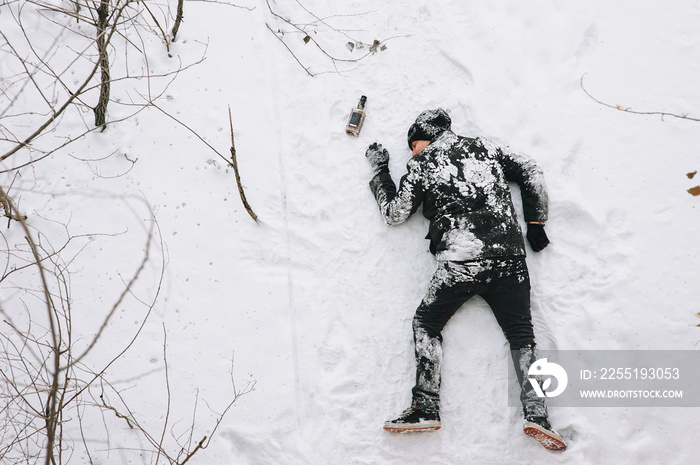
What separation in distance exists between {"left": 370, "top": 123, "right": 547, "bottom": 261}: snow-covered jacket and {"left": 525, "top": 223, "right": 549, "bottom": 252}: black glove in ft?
0.20

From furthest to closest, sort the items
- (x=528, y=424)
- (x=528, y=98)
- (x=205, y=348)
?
1. (x=528, y=98)
2. (x=205, y=348)
3. (x=528, y=424)

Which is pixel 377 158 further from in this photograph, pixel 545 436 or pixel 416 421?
pixel 545 436

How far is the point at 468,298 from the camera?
298 cm

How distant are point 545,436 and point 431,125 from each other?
2072mm

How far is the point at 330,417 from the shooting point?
305 cm

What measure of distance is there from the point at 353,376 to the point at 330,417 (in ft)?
0.97

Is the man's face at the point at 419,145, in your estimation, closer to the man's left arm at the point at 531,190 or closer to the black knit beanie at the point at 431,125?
the black knit beanie at the point at 431,125

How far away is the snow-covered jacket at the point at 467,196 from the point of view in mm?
2898

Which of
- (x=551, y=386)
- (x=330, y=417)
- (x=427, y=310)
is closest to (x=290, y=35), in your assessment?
(x=427, y=310)

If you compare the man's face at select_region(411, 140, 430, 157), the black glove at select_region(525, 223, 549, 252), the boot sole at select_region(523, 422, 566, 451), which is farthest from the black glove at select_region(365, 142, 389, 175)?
the boot sole at select_region(523, 422, 566, 451)

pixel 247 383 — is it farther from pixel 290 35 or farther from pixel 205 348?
pixel 290 35

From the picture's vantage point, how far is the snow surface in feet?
9.87

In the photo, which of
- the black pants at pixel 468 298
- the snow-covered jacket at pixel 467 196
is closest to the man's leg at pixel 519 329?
the black pants at pixel 468 298

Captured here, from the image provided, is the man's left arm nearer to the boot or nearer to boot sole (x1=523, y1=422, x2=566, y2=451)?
boot sole (x1=523, y1=422, x2=566, y2=451)
